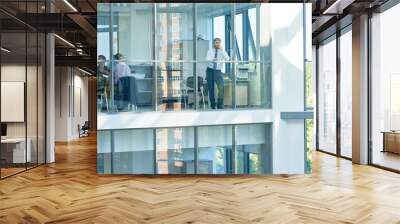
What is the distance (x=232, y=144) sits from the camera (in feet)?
21.6

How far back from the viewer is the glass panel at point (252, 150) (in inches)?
260

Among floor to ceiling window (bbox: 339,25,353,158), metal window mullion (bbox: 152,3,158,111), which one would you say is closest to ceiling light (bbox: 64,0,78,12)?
metal window mullion (bbox: 152,3,158,111)

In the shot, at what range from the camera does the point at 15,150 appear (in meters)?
7.30

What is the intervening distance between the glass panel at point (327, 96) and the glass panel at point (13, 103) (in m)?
7.57

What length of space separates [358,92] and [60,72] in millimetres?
11893

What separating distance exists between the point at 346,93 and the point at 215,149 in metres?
4.59

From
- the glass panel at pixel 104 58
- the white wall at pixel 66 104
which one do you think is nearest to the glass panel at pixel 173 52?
the glass panel at pixel 104 58

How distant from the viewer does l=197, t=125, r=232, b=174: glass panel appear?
659 centimetres

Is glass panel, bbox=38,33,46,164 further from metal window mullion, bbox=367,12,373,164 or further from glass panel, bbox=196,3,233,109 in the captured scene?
metal window mullion, bbox=367,12,373,164

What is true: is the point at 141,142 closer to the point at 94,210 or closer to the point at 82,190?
the point at 82,190

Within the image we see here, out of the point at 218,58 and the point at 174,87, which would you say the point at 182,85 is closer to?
the point at 174,87

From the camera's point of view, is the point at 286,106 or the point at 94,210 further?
the point at 286,106

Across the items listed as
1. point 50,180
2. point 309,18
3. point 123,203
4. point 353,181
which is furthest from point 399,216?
point 50,180

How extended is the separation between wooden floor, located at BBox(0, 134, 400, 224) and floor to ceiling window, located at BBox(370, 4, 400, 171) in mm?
781
